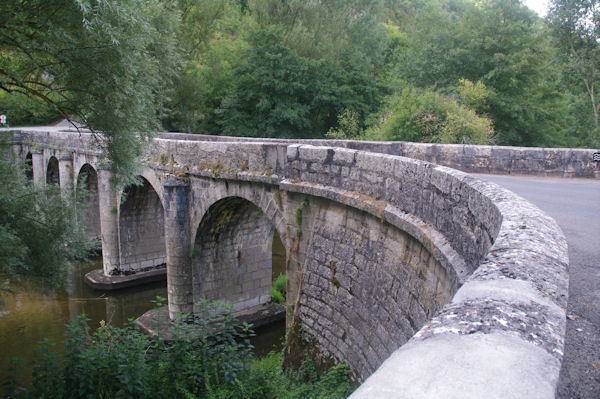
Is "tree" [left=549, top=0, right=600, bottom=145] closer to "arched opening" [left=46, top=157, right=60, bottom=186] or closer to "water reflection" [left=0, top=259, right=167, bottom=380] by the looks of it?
"water reflection" [left=0, top=259, right=167, bottom=380]

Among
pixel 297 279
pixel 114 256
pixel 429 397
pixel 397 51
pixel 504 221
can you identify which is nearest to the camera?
pixel 429 397

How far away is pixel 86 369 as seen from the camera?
23.2 feet

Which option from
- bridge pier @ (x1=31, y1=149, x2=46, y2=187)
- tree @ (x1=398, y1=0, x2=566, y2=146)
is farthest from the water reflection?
tree @ (x1=398, y1=0, x2=566, y2=146)

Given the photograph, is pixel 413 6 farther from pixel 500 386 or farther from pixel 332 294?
pixel 500 386

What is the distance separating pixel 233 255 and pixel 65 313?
6.01 metres

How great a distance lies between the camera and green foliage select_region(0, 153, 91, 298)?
8.25 m

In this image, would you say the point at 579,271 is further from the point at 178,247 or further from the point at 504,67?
the point at 504,67

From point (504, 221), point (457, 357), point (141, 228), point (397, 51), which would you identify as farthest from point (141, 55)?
point (397, 51)

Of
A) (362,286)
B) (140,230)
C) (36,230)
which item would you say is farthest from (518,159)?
(140,230)

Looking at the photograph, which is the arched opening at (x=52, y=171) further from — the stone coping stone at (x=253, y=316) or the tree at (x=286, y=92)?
the stone coping stone at (x=253, y=316)

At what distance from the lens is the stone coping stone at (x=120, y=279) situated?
680 inches

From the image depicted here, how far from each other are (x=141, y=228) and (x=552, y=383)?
1829cm

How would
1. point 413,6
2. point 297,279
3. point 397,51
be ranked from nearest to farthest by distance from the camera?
point 297,279 → point 397,51 → point 413,6

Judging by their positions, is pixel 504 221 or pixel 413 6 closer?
pixel 504 221
